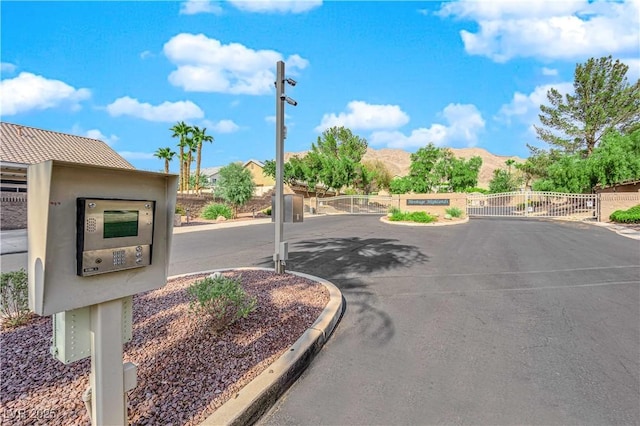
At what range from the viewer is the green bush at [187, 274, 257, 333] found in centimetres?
347

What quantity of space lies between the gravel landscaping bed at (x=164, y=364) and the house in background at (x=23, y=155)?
14335mm

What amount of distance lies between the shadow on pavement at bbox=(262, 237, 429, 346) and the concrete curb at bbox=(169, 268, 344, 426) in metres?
0.61

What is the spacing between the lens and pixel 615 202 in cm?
2039

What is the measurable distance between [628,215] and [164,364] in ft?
78.2

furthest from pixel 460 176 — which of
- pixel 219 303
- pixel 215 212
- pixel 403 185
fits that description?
pixel 219 303

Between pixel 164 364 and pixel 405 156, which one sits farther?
pixel 405 156

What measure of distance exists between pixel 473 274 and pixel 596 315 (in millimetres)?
2472

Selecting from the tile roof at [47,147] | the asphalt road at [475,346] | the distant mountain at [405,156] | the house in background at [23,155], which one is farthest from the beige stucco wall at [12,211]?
the distant mountain at [405,156]

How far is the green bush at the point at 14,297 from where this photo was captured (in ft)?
12.0

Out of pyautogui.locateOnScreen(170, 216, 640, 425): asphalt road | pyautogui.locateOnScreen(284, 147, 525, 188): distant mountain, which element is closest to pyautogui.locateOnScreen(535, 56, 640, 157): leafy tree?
pyautogui.locateOnScreen(170, 216, 640, 425): asphalt road

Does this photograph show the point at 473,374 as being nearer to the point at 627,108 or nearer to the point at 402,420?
the point at 402,420

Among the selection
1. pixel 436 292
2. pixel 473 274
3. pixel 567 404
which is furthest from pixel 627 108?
pixel 567 404

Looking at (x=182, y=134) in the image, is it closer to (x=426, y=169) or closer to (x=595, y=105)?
(x=426, y=169)

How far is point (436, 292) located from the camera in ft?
18.7
